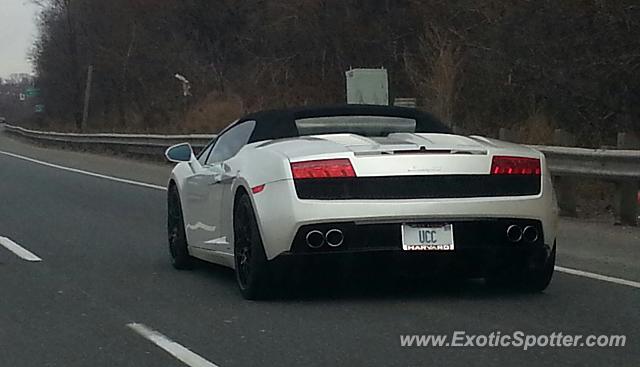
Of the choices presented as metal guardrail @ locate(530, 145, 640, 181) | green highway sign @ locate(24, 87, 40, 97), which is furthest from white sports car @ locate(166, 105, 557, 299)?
green highway sign @ locate(24, 87, 40, 97)

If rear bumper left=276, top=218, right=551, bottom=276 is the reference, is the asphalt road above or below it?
below

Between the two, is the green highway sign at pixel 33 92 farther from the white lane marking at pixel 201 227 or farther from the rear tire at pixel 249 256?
the rear tire at pixel 249 256

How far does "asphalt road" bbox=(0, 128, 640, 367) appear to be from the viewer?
254 inches

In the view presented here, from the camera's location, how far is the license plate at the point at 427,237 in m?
7.45

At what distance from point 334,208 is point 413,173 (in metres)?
0.52

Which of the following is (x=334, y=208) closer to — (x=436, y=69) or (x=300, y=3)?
(x=436, y=69)

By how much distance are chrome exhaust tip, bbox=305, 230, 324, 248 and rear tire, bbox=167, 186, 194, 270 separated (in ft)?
7.94

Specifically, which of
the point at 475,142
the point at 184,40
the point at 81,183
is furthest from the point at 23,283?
the point at 184,40

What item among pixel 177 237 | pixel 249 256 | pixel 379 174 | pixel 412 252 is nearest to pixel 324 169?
pixel 379 174

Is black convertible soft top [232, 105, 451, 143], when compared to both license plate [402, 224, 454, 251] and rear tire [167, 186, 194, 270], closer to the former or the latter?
rear tire [167, 186, 194, 270]

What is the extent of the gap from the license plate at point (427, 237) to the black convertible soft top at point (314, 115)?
1527 millimetres

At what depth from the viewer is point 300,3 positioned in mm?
43188

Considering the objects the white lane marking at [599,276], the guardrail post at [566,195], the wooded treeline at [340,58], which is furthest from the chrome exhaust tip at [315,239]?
the wooded treeline at [340,58]

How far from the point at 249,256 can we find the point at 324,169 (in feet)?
2.85
